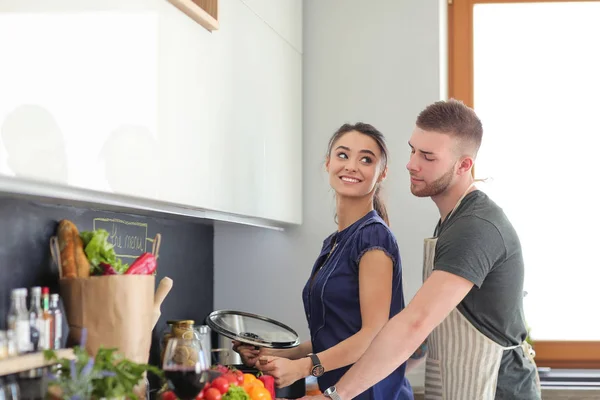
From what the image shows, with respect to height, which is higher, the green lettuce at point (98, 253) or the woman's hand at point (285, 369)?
the green lettuce at point (98, 253)

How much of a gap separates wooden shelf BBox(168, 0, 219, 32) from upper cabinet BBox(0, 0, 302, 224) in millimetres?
16

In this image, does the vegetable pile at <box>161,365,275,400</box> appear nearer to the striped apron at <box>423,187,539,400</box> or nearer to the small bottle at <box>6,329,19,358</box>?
the small bottle at <box>6,329,19,358</box>

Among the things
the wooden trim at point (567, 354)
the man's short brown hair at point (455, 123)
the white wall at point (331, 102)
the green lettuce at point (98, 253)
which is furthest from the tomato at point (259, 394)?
the wooden trim at point (567, 354)

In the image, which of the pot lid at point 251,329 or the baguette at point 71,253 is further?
the pot lid at point 251,329

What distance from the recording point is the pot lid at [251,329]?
188 cm

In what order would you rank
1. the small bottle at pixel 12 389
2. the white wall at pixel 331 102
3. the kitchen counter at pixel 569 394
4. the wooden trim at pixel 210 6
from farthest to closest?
1. the white wall at pixel 331 102
2. the kitchen counter at pixel 569 394
3. the wooden trim at pixel 210 6
4. the small bottle at pixel 12 389

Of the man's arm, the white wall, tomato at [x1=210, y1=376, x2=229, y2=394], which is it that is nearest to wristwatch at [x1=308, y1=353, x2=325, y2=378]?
the man's arm

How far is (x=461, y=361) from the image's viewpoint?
193cm

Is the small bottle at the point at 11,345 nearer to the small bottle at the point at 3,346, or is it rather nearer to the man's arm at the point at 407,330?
the small bottle at the point at 3,346

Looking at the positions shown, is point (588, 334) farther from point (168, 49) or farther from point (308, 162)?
point (168, 49)

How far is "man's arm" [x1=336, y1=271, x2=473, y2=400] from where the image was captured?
5.68 feet

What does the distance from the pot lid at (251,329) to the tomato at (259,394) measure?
157mm

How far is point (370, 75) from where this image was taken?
2.84 meters

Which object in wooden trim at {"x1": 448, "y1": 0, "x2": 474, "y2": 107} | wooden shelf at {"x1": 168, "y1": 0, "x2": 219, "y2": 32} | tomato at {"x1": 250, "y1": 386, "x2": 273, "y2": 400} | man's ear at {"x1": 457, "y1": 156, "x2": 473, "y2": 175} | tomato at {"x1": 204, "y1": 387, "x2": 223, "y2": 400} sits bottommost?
tomato at {"x1": 250, "y1": 386, "x2": 273, "y2": 400}
